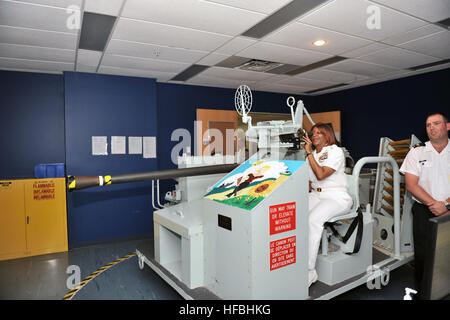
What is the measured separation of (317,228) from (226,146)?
3.48 metres

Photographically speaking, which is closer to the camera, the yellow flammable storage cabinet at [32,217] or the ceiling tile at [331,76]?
the yellow flammable storage cabinet at [32,217]

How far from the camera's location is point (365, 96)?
18.9 ft

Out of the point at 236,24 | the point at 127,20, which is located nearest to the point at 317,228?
the point at 236,24

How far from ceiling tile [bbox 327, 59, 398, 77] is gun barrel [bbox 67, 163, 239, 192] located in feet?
7.34

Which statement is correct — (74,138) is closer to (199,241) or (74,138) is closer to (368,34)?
(199,241)

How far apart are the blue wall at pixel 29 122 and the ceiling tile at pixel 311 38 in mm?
3220

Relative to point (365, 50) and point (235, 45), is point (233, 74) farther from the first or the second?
point (365, 50)

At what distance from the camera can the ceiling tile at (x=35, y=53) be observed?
129 inches

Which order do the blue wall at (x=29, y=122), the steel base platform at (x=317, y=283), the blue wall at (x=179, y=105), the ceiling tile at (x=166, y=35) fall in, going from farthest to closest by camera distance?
1. the blue wall at (x=179, y=105)
2. the blue wall at (x=29, y=122)
3. the ceiling tile at (x=166, y=35)
4. the steel base platform at (x=317, y=283)

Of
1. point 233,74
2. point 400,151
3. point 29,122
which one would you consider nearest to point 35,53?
point 29,122

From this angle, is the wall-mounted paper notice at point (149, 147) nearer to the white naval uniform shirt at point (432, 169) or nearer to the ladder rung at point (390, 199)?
the ladder rung at point (390, 199)

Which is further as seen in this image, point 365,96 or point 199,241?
point 365,96

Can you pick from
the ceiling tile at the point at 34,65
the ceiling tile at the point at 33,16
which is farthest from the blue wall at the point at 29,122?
the ceiling tile at the point at 33,16

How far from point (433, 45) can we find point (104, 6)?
3.52 meters
